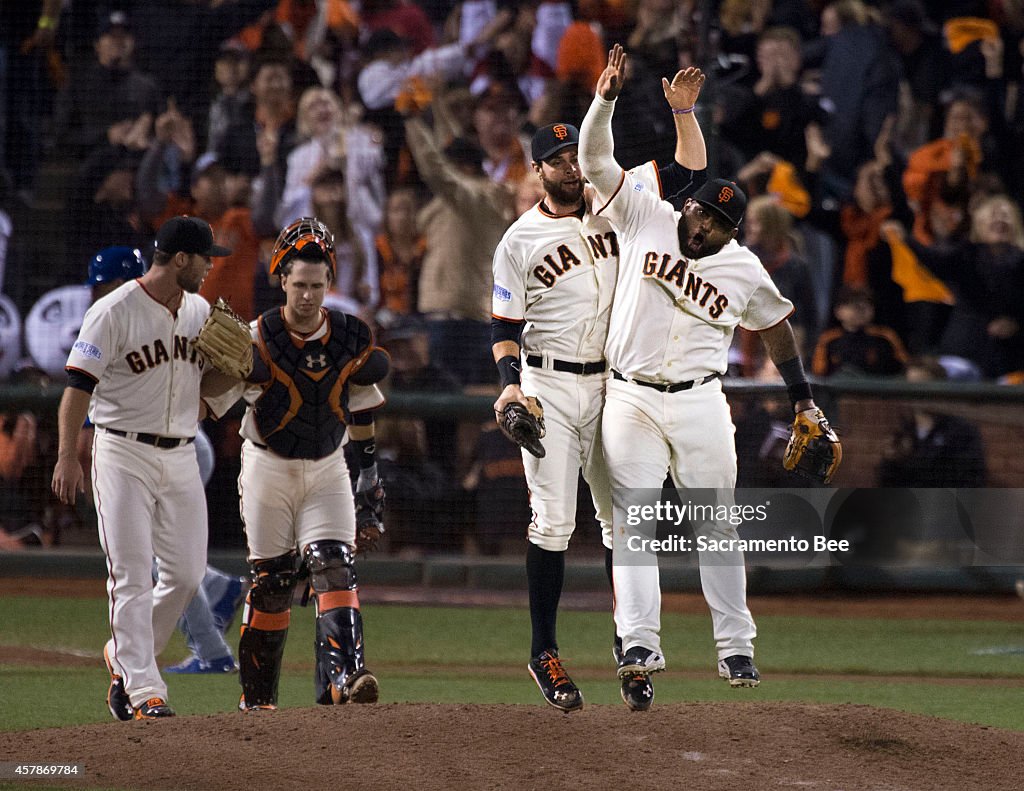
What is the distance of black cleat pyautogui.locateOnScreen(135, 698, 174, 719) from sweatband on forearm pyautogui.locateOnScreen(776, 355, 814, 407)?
249 centimetres

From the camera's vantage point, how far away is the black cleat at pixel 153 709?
555 cm

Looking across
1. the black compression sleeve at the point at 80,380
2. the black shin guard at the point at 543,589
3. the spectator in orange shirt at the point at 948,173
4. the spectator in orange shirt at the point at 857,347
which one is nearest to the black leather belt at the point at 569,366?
the black shin guard at the point at 543,589

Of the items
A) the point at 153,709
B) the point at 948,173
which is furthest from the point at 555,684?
the point at 948,173

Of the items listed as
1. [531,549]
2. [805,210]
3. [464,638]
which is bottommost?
[464,638]

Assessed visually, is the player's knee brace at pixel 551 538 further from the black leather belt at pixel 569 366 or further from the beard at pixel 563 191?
the beard at pixel 563 191

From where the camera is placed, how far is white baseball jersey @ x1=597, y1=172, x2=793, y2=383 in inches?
209

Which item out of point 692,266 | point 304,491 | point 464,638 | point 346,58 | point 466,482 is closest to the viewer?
point 692,266

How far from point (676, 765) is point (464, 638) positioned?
401 cm

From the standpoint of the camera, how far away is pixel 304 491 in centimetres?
576

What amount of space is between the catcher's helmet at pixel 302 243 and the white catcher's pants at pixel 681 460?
1.16 meters

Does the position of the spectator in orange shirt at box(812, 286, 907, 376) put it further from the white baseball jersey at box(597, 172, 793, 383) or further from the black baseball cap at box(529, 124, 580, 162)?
the black baseball cap at box(529, 124, 580, 162)

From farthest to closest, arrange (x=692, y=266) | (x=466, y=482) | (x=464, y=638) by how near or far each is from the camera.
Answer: (x=466, y=482) < (x=464, y=638) < (x=692, y=266)

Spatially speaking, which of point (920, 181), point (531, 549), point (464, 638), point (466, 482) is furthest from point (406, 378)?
point (531, 549)

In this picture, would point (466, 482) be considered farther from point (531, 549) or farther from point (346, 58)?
point (531, 549)
